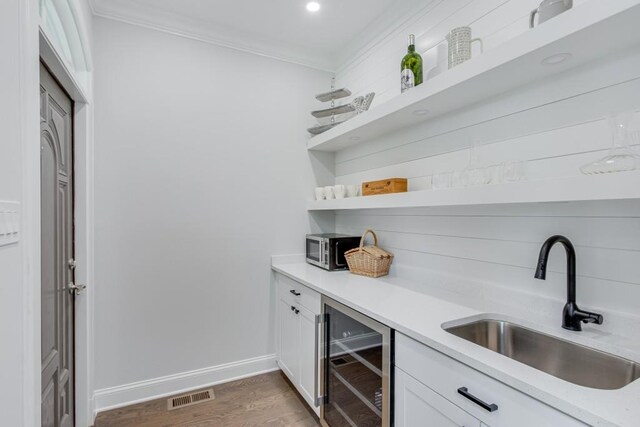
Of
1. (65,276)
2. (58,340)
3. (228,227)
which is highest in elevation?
(228,227)

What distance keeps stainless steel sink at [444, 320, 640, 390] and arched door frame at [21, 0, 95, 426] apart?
151 cm

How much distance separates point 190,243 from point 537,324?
2.28 m

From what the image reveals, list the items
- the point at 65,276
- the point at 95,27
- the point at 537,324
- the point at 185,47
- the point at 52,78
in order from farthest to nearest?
the point at 185,47, the point at 95,27, the point at 65,276, the point at 52,78, the point at 537,324

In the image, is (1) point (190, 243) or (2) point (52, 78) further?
(1) point (190, 243)

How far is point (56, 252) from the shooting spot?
5.22 feet

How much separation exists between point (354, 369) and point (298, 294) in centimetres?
72

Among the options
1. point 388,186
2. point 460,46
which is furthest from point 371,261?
point 460,46

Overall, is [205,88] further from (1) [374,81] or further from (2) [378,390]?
(2) [378,390]

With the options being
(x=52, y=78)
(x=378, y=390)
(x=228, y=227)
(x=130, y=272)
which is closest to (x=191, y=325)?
(x=130, y=272)

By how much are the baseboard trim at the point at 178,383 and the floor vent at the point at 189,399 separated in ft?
0.22

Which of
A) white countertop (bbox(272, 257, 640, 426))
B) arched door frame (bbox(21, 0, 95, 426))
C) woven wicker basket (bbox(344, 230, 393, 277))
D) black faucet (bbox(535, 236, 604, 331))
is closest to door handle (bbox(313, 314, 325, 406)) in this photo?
white countertop (bbox(272, 257, 640, 426))

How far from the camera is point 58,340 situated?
162 centimetres

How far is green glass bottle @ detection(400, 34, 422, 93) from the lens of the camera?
6.13 ft

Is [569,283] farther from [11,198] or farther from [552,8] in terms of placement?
[11,198]
